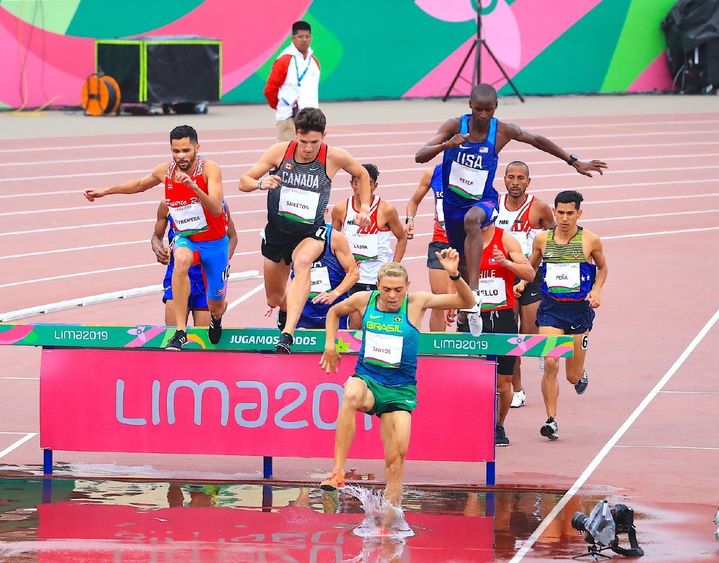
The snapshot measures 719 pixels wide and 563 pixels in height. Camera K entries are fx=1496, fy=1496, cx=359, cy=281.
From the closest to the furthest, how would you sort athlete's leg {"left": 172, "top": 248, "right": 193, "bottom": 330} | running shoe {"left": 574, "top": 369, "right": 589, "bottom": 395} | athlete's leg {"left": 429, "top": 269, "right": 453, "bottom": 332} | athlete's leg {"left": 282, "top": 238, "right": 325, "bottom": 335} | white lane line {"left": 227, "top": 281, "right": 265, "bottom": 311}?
athlete's leg {"left": 282, "top": 238, "right": 325, "bottom": 335} → athlete's leg {"left": 172, "top": 248, "right": 193, "bottom": 330} → running shoe {"left": 574, "top": 369, "right": 589, "bottom": 395} → athlete's leg {"left": 429, "top": 269, "right": 453, "bottom": 332} → white lane line {"left": 227, "top": 281, "right": 265, "bottom": 311}

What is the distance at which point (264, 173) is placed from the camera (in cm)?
1030

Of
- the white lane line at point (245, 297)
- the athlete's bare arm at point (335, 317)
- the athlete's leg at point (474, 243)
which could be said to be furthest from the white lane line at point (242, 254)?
the athlete's bare arm at point (335, 317)

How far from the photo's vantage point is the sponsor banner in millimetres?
9852

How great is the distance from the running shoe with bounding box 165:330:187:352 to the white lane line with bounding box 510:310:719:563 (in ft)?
8.75

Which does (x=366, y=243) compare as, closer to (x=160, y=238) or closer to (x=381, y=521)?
(x=160, y=238)

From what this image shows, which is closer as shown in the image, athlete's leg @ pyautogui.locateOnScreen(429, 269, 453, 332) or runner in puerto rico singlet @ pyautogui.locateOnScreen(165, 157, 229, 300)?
runner in puerto rico singlet @ pyautogui.locateOnScreen(165, 157, 229, 300)

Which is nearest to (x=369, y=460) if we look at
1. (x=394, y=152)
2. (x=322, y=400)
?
(x=322, y=400)

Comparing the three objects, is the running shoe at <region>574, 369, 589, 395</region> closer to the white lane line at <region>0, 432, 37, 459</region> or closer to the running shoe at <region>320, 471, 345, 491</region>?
the running shoe at <region>320, 471, 345, 491</region>

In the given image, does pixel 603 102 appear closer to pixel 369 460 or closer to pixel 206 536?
pixel 369 460

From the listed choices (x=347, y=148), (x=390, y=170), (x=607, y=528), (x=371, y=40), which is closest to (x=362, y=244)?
(x=607, y=528)

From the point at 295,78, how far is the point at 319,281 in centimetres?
755

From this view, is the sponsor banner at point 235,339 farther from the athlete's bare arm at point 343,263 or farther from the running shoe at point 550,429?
the running shoe at point 550,429

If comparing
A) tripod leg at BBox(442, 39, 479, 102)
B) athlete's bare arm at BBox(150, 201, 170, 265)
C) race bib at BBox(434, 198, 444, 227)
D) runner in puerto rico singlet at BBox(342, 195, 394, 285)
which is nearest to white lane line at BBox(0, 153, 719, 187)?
tripod leg at BBox(442, 39, 479, 102)

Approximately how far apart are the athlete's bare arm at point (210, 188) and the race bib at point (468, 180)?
1838 mm
